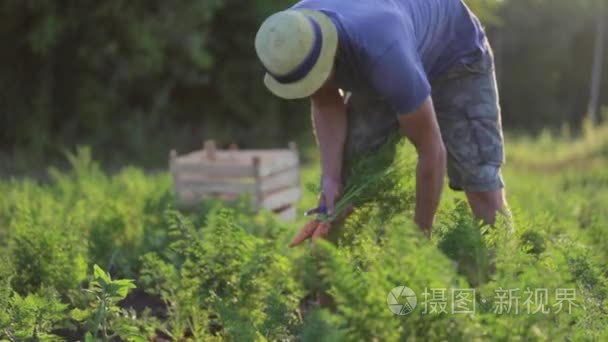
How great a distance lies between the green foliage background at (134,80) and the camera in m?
14.7

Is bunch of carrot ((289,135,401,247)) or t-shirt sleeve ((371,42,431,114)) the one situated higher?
t-shirt sleeve ((371,42,431,114))

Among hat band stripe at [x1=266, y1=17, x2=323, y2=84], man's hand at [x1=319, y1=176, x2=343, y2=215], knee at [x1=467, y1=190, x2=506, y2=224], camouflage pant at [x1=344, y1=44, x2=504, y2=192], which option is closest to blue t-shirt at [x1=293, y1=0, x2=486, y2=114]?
hat band stripe at [x1=266, y1=17, x2=323, y2=84]

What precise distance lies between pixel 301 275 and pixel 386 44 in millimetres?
1964

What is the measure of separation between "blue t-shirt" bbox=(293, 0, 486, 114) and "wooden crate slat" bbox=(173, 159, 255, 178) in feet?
11.7

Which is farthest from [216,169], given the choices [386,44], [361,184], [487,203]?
[386,44]

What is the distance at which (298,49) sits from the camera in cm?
316

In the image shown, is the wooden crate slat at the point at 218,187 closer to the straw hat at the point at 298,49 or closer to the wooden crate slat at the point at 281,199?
the wooden crate slat at the point at 281,199

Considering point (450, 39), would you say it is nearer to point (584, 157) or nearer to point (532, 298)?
point (532, 298)

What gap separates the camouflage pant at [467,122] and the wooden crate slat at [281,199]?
308 centimetres

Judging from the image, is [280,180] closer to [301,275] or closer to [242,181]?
[242,181]

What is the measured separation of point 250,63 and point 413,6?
47.1ft

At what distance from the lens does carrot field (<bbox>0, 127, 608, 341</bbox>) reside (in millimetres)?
2510

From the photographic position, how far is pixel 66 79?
50.8ft

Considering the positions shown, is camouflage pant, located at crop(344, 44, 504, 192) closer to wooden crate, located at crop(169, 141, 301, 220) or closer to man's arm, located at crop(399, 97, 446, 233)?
man's arm, located at crop(399, 97, 446, 233)
